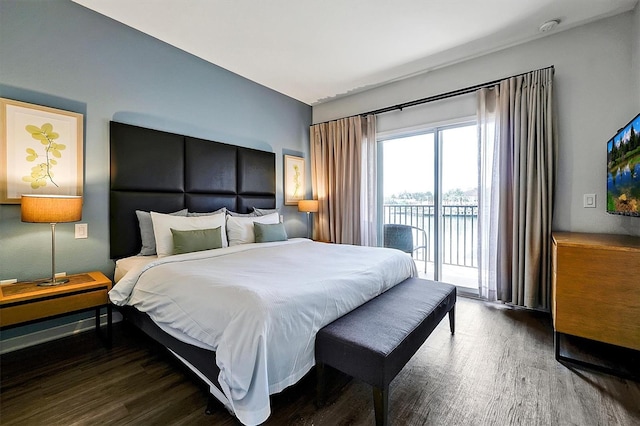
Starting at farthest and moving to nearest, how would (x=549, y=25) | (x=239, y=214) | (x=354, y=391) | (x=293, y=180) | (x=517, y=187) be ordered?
(x=293, y=180), (x=239, y=214), (x=517, y=187), (x=549, y=25), (x=354, y=391)

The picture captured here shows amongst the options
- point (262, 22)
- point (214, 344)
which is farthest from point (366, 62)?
point (214, 344)

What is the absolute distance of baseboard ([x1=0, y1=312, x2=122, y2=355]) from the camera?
6.97 ft

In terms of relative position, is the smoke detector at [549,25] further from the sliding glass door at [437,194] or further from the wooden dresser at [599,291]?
the wooden dresser at [599,291]

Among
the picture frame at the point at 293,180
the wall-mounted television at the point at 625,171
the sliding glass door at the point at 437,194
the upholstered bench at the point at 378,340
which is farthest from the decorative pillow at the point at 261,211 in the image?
the wall-mounted television at the point at 625,171

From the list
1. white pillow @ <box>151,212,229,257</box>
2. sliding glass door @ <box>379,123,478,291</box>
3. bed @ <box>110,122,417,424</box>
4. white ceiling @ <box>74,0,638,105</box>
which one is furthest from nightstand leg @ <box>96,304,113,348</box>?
sliding glass door @ <box>379,123,478,291</box>

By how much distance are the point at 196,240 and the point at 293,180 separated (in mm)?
2162

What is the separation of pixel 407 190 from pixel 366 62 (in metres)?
1.79

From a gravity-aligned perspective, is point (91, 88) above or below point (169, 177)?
above

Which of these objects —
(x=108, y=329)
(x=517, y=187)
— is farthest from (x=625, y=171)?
(x=108, y=329)

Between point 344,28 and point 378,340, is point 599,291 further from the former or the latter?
point 344,28

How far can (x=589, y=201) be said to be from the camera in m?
2.57

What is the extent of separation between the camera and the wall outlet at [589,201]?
255 cm

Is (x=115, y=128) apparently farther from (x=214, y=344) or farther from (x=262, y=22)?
(x=214, y=344)

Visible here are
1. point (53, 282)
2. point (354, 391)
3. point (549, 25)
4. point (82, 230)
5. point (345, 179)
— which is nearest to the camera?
point (354, 391)
